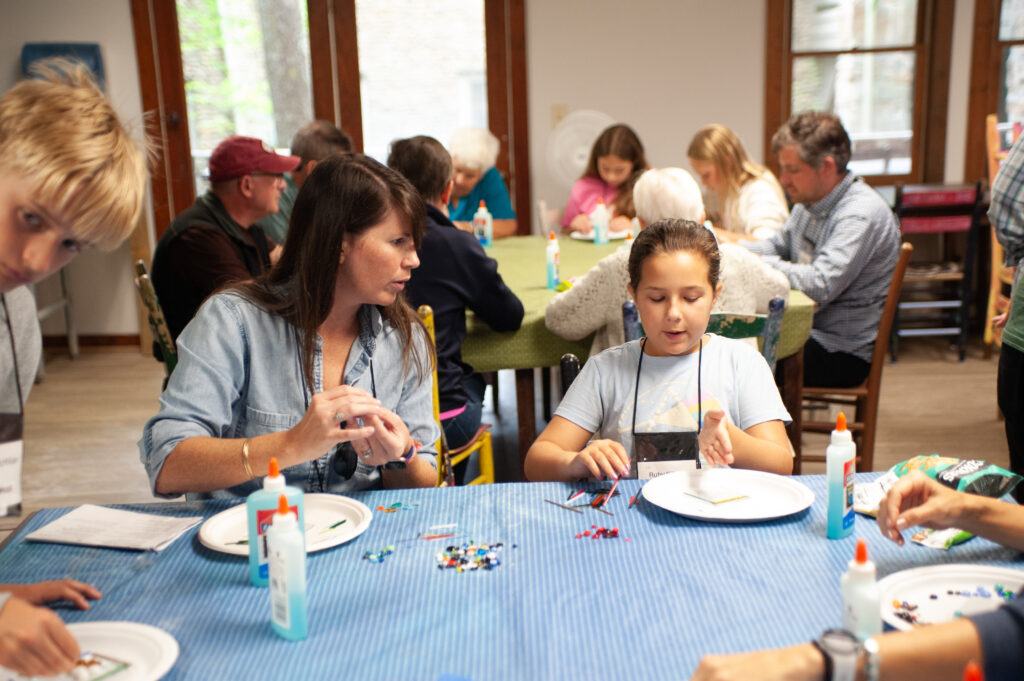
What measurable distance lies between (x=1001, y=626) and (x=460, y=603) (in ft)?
2.08

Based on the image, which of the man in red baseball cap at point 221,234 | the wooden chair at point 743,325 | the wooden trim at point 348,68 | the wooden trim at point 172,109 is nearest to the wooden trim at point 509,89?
the wooden trim at point 348,68

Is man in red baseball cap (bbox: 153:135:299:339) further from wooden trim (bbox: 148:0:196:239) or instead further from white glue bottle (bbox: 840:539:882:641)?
wooden trim (bbox: 148:0:196:239)

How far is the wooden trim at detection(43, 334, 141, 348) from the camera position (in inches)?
234

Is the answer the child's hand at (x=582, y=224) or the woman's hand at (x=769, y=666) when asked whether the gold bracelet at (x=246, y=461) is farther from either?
the child's hand at (x=582, y=224)

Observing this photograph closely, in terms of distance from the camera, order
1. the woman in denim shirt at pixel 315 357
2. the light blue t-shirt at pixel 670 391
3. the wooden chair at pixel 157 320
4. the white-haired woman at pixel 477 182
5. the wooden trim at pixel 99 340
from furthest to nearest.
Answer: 1. the wooden trim at pixel 99 340
2. the white-haired woman at pixel 477 182
3. the wooden chair at pixel 157 320
4. the light blue t-shirt at pixel 670 391
5. the woman in denim shirt at pixel 315 357

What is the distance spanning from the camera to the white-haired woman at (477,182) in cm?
486

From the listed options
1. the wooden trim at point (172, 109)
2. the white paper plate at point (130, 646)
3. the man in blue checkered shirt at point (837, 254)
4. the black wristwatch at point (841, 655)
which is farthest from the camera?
the wooden trim at point (172, 109)

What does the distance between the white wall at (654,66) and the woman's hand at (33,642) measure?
5.23m

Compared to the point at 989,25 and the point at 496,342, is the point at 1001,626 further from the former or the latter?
the point at 989,25

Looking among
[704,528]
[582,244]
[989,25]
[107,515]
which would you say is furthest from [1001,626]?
[989,25]

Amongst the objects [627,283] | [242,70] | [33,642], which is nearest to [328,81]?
[242,70]

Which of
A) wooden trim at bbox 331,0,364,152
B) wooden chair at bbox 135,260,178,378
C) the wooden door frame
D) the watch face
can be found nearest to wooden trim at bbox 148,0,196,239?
the wooden door frame

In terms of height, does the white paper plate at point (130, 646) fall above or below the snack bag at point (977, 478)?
below

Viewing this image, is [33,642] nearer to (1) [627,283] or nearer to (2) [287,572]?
(2) [287,572]
